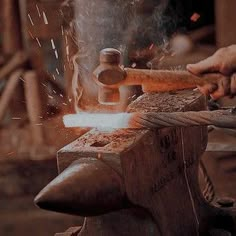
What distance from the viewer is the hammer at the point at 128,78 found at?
8.38ft

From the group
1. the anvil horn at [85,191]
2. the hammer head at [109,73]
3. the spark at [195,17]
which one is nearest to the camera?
the anvil horn at [85,191]

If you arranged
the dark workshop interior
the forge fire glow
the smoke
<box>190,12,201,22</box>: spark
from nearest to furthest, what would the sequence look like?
the dark workshop interior
the forge fire glow
the smoke
<box>190,12,201,22</box>: spark

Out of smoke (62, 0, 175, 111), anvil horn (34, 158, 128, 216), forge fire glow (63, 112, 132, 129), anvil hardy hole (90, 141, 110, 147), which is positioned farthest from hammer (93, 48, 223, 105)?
smoke (62, 0, 175, 111)

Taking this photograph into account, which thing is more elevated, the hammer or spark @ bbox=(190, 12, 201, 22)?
spark @ bbox=(190, 12, 201, 22)

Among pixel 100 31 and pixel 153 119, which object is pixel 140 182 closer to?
pixel 153 119

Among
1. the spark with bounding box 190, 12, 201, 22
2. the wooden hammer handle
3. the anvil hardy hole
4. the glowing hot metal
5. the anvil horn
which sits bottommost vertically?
the anvil horn

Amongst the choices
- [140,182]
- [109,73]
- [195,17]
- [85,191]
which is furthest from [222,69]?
[195,17]

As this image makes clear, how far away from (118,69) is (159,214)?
54 cm

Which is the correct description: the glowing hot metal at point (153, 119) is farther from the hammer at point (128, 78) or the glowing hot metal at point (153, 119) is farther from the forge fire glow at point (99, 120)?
the hammer at point (128, 78)

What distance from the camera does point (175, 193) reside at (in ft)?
8.48

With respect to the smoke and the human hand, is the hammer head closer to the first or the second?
the human hand

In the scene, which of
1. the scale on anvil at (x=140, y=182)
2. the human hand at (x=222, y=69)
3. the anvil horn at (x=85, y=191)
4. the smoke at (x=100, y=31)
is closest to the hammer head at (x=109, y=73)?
the scale on anvil at (x=140, y=182)

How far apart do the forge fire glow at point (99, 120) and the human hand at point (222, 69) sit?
0.33m

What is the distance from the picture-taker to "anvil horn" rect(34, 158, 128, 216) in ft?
6.90
